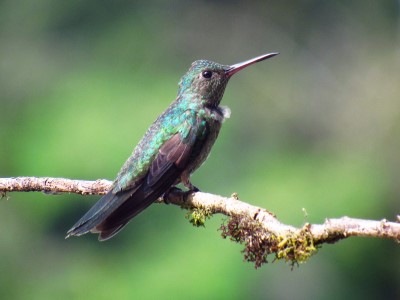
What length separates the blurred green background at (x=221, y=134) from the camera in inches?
388

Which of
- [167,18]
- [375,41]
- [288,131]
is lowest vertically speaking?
[288,131]

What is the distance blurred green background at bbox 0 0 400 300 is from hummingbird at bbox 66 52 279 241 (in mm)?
3250

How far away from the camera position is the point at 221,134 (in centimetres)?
1140

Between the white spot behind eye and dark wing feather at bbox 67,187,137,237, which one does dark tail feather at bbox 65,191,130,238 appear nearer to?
dark wing feather at bbox 67,187,137,237

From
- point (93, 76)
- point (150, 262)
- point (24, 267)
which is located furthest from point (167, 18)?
point (150, 262)

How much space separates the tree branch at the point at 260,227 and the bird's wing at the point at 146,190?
17 centimetres

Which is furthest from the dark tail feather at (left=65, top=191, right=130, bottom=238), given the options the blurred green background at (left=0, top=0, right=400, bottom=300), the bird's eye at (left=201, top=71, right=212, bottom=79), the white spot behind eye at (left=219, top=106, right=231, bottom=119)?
the blurred green background at (left=0, top=0, right=400, bottom=300)

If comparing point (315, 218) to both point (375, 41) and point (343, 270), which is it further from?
point (375, 41)

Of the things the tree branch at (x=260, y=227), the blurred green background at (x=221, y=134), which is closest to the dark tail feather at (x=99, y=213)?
the tree branch at (x=260, y=227)

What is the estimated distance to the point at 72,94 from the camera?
12.8m

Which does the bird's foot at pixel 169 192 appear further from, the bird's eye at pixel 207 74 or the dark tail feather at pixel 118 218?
the bird's eye at pixel 207 74

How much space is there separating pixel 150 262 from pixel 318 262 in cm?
194

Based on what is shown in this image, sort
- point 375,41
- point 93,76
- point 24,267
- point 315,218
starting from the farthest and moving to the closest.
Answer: point 375,41 → point 93,76 → point 24,267 → point 315,218

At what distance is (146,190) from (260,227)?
4.75 feet
